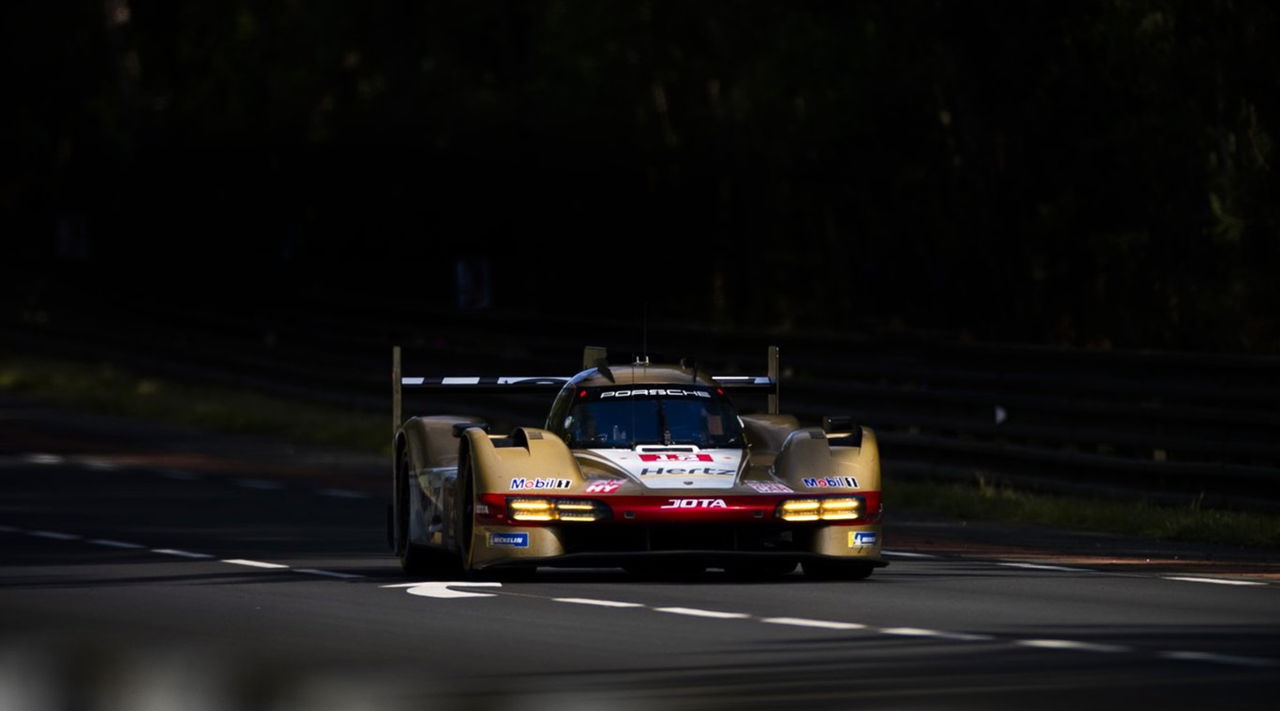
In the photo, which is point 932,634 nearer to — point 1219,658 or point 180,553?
point 1219,658

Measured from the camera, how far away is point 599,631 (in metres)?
13.7

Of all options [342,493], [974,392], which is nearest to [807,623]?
[974,392]

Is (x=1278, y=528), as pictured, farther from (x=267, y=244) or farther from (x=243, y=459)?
(x=267, y=244)

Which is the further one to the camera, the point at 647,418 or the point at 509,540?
the point at 647,418

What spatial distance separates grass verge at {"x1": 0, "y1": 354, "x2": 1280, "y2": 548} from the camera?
20938mm

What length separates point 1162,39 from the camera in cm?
2945

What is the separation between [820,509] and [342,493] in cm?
1110

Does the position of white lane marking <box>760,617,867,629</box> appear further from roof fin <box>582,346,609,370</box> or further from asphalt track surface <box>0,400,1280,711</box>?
roof fin <box>582,346,609,370</box>

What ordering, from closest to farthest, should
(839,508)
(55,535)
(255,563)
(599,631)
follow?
(599,631) → (839,508) → (255,563) → (55,535)

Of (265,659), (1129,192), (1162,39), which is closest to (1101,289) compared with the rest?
(1129,192)

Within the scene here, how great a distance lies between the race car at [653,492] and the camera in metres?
16.3

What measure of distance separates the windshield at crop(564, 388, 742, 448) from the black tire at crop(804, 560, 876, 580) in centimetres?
92

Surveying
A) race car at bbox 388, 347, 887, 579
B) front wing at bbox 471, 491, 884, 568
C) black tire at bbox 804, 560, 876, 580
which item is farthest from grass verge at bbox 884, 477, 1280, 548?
front wing at bbox 471, 491, 884, 568

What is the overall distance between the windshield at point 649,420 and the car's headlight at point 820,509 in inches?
46.5
